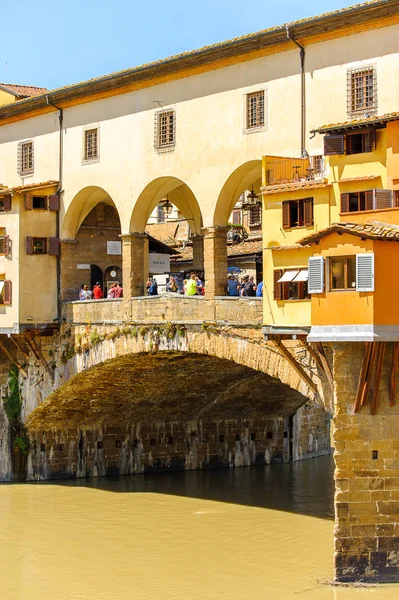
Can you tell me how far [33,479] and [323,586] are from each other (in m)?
17.4

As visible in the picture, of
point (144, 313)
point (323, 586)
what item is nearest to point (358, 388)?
point (323, 586)

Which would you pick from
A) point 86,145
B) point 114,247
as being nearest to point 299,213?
point 86,145

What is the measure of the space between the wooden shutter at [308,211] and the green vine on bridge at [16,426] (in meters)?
15.9

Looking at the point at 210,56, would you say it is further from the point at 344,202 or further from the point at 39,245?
the point at 39,245

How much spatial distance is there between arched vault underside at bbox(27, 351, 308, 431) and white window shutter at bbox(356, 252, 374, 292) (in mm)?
10816

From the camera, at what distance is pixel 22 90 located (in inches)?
1869

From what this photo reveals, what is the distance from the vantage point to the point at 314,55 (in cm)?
3266

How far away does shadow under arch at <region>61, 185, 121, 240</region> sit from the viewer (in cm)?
4134

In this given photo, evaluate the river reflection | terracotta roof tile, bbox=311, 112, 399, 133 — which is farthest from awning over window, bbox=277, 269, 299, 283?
the river reflection

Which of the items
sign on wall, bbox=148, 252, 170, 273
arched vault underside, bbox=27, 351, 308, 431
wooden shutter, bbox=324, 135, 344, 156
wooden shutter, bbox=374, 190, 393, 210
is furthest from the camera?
sign on wall, bbox=148, 252, 170, 273

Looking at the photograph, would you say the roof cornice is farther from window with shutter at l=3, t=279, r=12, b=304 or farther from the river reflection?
the river reflection

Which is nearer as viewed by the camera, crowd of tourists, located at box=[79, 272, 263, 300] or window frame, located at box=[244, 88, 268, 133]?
window frame, located at box=[244, 88, 268, 133]

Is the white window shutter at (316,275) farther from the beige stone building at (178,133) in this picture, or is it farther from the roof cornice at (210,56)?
the roof cornice at (210,56)

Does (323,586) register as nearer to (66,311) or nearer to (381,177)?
(381,177)
